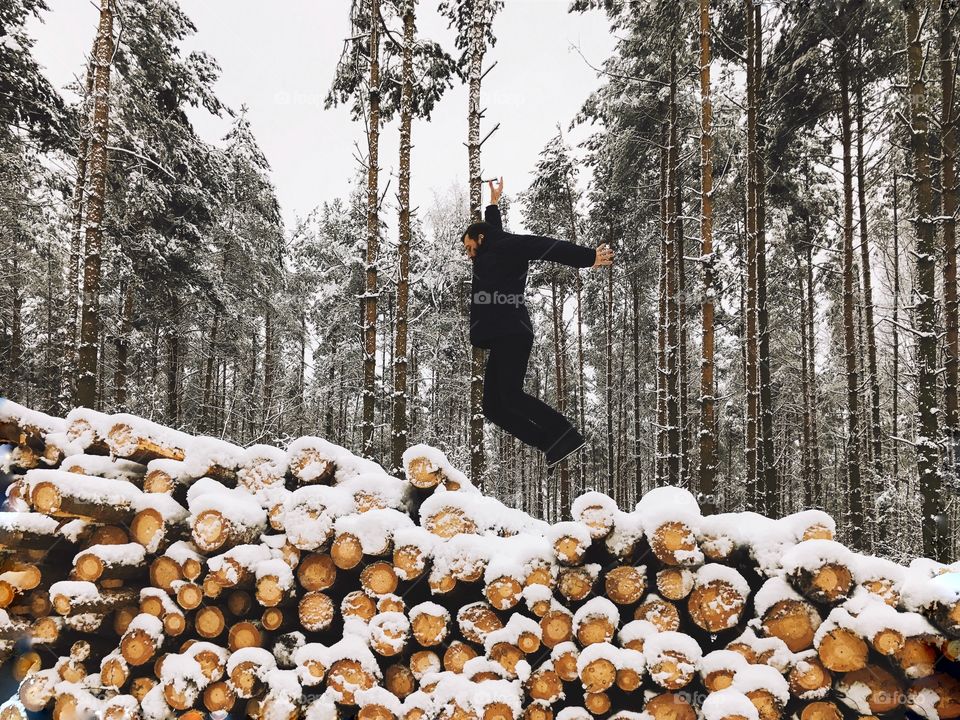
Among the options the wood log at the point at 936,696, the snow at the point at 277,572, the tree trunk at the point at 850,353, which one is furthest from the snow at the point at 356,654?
the tree trunk at the point at 850,353

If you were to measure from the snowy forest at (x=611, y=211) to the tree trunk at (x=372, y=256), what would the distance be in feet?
0.18

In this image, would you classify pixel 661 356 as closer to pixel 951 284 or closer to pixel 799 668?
pixel 951 284

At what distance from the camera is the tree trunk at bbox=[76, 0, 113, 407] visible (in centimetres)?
894

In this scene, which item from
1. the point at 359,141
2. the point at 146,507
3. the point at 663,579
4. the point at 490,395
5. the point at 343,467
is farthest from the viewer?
the point at 359,141

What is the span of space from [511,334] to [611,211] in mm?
15280

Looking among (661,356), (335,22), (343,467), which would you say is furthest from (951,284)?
(335,22)

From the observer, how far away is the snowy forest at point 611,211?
9172 mm

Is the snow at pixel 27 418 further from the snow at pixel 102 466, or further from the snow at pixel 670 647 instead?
the snow at pixel 670 647

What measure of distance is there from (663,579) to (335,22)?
13985 mm

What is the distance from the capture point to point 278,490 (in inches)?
115

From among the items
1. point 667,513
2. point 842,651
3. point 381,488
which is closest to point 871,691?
point 842,651

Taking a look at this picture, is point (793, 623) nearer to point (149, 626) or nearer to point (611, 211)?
point (149, 626)

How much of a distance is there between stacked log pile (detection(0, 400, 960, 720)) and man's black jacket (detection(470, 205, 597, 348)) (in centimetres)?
131

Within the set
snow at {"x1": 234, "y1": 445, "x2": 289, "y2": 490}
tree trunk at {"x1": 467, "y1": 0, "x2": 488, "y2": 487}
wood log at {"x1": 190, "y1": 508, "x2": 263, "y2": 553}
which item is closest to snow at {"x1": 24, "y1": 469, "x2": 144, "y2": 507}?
wood log at {"x1": 190, "y1": 508, "x2": 263, "y2": 553}
